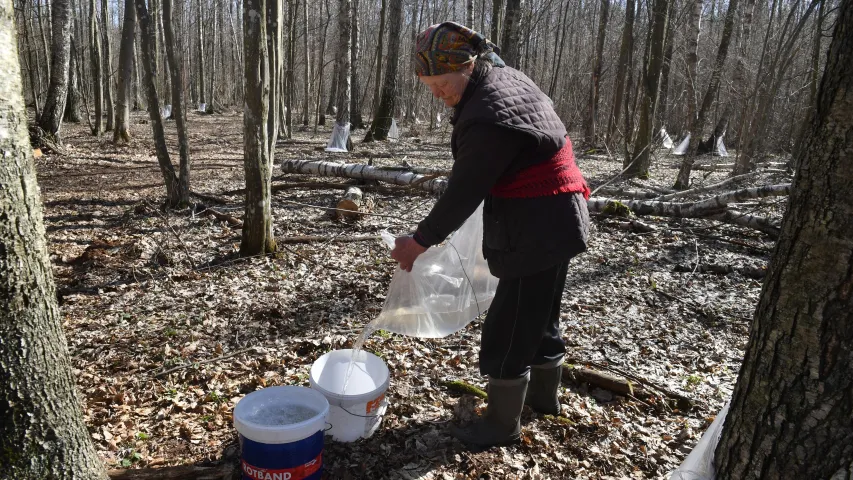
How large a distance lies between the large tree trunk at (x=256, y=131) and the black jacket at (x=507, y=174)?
9.47ft

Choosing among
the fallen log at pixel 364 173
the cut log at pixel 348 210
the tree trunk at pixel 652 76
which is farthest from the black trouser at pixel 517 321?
the tree trunk at pixel 652 76

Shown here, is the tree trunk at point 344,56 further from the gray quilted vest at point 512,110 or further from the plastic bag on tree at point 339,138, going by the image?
the gray quilted vest at point 512,110

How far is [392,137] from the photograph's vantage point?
16.9 m

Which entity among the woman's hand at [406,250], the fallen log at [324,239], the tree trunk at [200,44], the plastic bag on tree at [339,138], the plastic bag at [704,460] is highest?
the tree trunk at [200,44]

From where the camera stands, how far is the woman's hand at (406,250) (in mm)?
2389

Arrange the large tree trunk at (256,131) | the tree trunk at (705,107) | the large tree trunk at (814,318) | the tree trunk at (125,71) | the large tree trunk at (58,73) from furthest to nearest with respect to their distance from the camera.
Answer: the large tree trunk at (58,73) < the tree trunk at (125,71) < the tree trunk at (705,107) < the large tree trunk at (256,131) < the large tree trunk at (814,318)

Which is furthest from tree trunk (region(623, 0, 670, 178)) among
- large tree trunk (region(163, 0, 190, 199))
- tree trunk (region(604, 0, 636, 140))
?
large tree trunk (region(163, 0, 190, 199))

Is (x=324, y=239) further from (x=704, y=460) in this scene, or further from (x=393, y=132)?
(x=393, y=132)

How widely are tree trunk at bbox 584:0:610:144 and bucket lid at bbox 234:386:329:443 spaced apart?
1301 centimetres

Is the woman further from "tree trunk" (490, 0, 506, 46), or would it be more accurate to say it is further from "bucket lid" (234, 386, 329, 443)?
"tree trunk" (490, 0, 506, 46)

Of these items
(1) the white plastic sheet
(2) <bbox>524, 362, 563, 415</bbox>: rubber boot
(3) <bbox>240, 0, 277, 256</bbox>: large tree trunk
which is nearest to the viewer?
(2) <bbox>524, 362, 563, 415</bbox>: rubber boot

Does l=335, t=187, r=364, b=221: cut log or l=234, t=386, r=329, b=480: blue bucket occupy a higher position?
l=335, t=187, r=364, b=221: cut log

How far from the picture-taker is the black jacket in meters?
2.16

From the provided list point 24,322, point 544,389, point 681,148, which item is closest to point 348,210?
point 544,389
